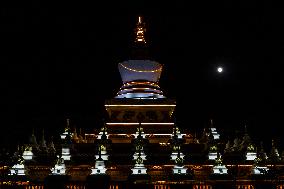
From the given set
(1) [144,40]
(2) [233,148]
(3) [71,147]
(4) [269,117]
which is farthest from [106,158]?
(4) [269,117]

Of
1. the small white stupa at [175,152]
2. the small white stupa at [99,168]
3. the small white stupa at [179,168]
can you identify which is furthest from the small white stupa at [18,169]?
the small white stupa at [175,152]

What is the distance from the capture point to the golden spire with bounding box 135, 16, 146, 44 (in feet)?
108

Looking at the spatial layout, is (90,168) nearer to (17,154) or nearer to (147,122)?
(17,154)

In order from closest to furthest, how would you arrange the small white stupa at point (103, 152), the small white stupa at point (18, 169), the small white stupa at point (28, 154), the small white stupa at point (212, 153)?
the small white stupa at point (18, 169), the small white stupa at point (103, 152), the small white stupa at point (28, 154), the small white stupa at point (212, 153)

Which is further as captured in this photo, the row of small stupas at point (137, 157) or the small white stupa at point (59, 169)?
the row of small stupas at point (137, 157)

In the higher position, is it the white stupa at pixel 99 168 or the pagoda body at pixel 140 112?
the pagoda body at pixel 140 112

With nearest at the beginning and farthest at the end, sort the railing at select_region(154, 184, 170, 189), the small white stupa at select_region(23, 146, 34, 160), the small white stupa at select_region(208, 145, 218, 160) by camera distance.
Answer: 1. the railing at select_region(154, 184, 170, 189)
2. the small white stupa at select_region(23, 146, 34, 160)
3. the small white stupa at select_region(208, 145, 218, 160)

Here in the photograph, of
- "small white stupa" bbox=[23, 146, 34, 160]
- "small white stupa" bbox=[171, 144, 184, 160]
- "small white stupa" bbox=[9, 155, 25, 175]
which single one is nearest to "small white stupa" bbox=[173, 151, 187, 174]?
"small white stupa" bbox=[171, 144, 184, 160]

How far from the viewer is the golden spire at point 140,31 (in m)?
33.0

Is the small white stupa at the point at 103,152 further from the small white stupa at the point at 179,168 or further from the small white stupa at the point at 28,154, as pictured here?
the small white stupa at the point at 179,168

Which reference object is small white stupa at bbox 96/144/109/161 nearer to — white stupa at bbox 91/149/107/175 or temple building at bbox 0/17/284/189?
temple building at bbox 0/17/284/189

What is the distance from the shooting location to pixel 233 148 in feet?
72.9

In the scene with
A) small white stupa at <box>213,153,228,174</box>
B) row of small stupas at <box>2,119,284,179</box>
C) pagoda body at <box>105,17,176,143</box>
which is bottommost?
small white stupa at <box>213,153,228,174</box>

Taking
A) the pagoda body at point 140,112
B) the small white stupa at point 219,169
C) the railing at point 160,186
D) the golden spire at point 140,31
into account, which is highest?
the golden spire at point 140,31
